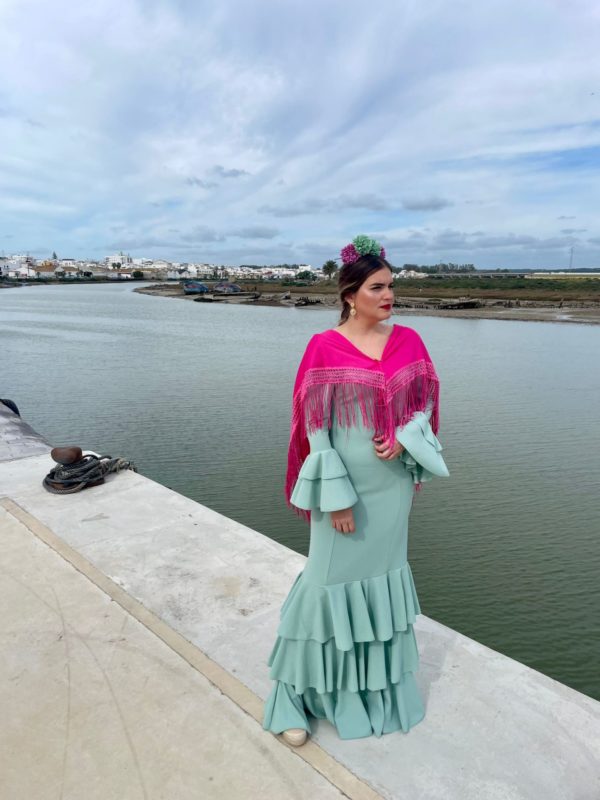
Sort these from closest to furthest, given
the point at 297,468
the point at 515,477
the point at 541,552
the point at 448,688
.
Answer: the point at 297,468 → the point at 448,688 → the point at 541,552 → the point at 515,477

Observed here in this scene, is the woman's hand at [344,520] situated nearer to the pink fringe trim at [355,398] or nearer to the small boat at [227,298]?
the pink fringe trim at [355,398]

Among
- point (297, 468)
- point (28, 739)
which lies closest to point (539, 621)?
point (297, 468)

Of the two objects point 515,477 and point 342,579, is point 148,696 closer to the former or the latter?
point 342,579

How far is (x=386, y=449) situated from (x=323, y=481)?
0.28m

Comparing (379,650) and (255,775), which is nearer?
(255,775)

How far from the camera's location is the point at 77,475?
5297 millimetres

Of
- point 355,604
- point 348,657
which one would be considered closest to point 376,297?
point 355,604

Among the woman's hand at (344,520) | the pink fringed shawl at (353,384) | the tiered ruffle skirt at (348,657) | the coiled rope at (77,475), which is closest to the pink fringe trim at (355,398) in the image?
the pink fringed shawl at (353,384)

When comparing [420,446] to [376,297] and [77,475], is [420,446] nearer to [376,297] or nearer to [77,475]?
[376,297]

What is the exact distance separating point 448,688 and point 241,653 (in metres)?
1.05

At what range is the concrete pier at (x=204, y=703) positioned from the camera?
90.6 inches

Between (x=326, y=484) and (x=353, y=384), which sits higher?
(x=353, y=384)

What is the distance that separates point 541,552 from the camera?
19.6 feet

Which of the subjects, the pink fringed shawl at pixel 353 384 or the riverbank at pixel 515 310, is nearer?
the pink fringed shawl at pixel 353 384
